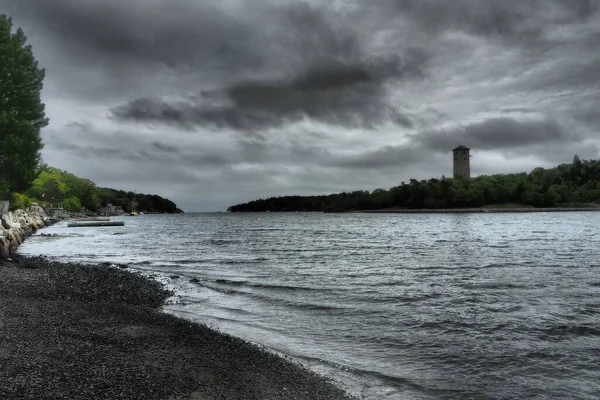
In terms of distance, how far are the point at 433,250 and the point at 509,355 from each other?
34999 mm

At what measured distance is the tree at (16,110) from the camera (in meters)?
48.6

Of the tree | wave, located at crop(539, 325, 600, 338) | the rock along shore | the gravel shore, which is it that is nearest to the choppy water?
wave, located at crop(539, 325, 600, 338)

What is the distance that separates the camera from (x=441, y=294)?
21234 mm

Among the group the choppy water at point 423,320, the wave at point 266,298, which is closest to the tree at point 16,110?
Result: the choppy water at point 423,320

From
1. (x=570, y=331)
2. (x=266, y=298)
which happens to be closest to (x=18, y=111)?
(x=266, y=298)

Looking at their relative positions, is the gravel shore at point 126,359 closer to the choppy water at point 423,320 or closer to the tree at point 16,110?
the choppy water at point 423,320

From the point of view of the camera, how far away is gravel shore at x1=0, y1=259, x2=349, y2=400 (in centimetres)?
793

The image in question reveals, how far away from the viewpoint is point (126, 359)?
957cm

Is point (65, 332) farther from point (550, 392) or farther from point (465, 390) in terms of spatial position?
point (550, 392)

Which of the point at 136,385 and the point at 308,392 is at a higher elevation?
the point at 136,385

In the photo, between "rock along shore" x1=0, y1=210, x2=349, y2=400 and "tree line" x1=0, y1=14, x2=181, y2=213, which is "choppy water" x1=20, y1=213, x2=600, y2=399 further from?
"tree line" x1=0, y1=14, x2=181, y2=213

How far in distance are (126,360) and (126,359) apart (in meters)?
0.08

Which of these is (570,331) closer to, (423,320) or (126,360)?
(423,320)

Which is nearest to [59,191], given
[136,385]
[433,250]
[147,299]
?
[433,250]
